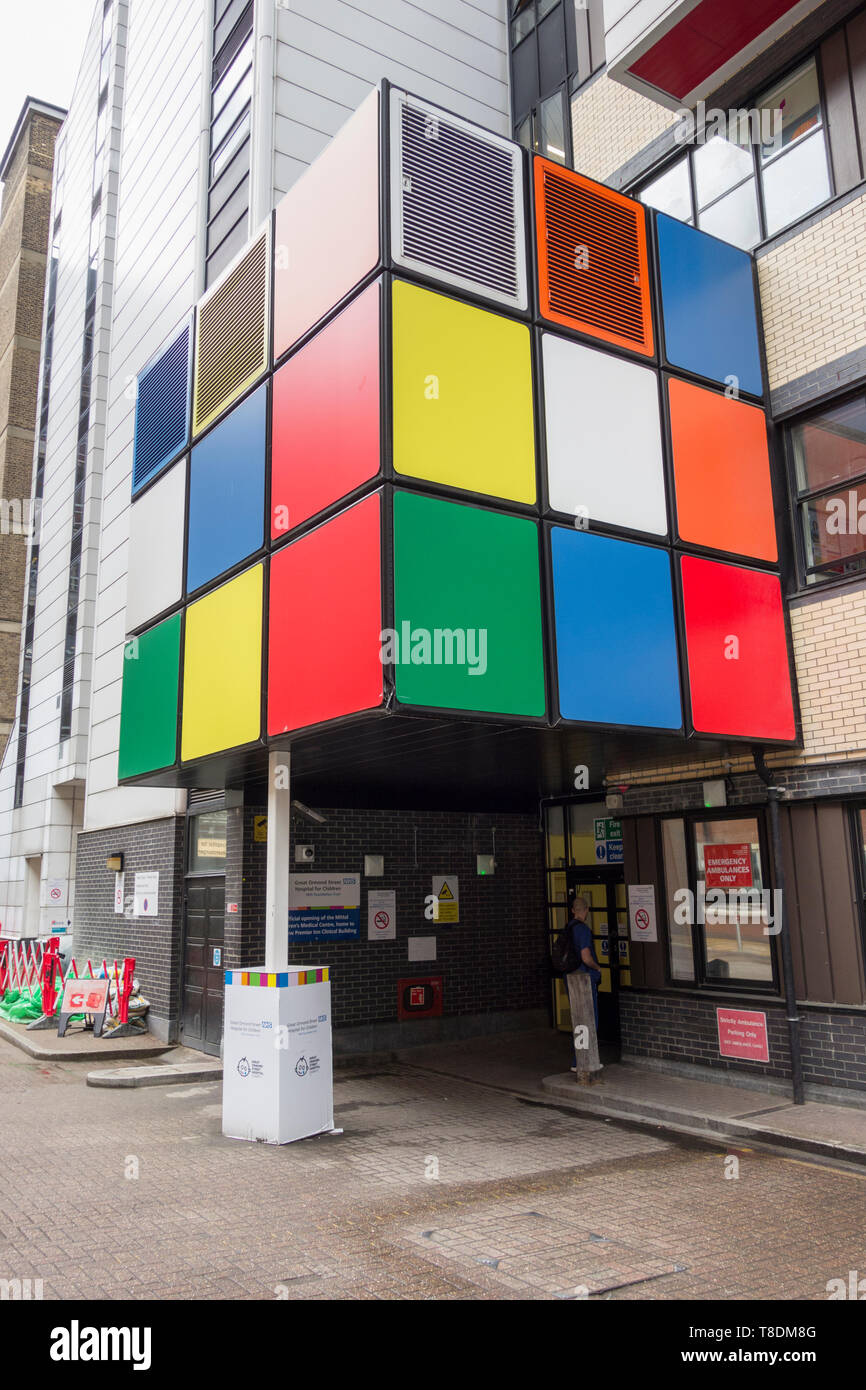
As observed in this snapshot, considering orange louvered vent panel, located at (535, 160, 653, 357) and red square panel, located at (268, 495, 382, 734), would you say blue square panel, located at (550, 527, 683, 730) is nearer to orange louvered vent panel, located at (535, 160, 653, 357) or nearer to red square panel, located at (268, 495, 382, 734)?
red square panel, located at (268, 495, 382, 734)

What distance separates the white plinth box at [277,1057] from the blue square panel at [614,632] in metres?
3.35

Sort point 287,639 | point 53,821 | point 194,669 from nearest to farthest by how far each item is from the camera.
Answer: point 287,639, point 194,669, point 53,821

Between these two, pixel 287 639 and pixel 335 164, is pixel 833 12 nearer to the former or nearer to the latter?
pixel 335 164

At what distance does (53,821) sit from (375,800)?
14.2m

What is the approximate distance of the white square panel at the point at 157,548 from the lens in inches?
455

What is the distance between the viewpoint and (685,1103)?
9117mm

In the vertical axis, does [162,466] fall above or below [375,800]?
above

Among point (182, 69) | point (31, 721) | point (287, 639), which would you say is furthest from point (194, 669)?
point (31, 721)

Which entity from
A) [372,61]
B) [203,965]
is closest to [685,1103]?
[203,965]

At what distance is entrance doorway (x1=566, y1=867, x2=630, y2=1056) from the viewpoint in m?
13.1

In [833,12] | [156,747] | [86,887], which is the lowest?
[86,887]

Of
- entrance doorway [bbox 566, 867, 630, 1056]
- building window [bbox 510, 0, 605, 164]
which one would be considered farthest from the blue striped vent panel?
entrance doorway [bbox 566, 867, 630, 1056]

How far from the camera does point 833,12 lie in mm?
9984

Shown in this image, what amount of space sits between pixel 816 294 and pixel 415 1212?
914 centimetres
